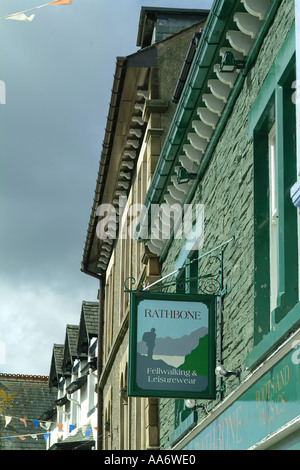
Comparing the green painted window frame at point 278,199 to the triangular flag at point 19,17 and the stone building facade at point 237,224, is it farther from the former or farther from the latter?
the triangular flag at point 19,17

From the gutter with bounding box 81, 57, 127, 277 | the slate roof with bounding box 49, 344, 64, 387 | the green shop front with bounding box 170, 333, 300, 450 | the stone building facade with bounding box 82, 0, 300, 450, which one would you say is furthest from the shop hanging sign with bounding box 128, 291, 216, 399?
the slate roof with bounding box 49, 344, 64, 387

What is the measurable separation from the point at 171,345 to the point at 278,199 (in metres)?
3.51

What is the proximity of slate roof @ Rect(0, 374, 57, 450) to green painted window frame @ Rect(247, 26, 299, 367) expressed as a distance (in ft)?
127

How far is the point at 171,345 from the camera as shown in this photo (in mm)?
11883

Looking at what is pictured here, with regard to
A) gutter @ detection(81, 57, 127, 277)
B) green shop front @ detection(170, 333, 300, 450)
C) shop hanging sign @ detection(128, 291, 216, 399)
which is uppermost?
gutter @ detection(81, 57, 127, 277)

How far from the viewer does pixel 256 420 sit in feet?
29.4

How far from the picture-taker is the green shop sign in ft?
25.7

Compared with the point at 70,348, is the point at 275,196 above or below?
below

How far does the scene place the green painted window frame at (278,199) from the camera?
8641 millimetres

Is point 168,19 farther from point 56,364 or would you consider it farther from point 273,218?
point 56,364

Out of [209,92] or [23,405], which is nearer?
A: [209,92]

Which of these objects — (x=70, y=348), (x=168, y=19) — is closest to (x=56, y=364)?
(x=70, y=348)

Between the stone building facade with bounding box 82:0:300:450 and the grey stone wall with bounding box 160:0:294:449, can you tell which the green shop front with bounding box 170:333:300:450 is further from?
the grey stone wall with bounding box 160:0:294:449
